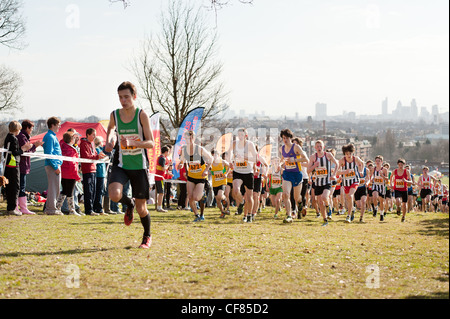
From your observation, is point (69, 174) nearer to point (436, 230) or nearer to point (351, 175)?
point (351, 175)

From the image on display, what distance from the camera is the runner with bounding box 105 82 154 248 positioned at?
7512 mm

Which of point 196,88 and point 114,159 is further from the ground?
point 196,88

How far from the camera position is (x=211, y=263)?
7.03 m

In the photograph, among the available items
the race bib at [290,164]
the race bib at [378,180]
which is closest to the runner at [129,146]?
the race bib at [290,164]

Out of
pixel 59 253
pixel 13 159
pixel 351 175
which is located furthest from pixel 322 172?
pixel 59 253

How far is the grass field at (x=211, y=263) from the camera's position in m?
5.48

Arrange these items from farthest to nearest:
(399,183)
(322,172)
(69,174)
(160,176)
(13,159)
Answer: (399,183) < (160,176) < (322,172) < (69,174) < (13,159)

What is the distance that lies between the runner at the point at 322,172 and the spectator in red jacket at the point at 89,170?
18.1ft

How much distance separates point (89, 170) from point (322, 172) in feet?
19.4

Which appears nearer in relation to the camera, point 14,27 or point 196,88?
point 14,27

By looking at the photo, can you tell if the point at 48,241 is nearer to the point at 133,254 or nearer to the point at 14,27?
the point at 133,254

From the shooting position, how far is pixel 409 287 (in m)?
5.90

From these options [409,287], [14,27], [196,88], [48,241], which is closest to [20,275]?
[48,241]
